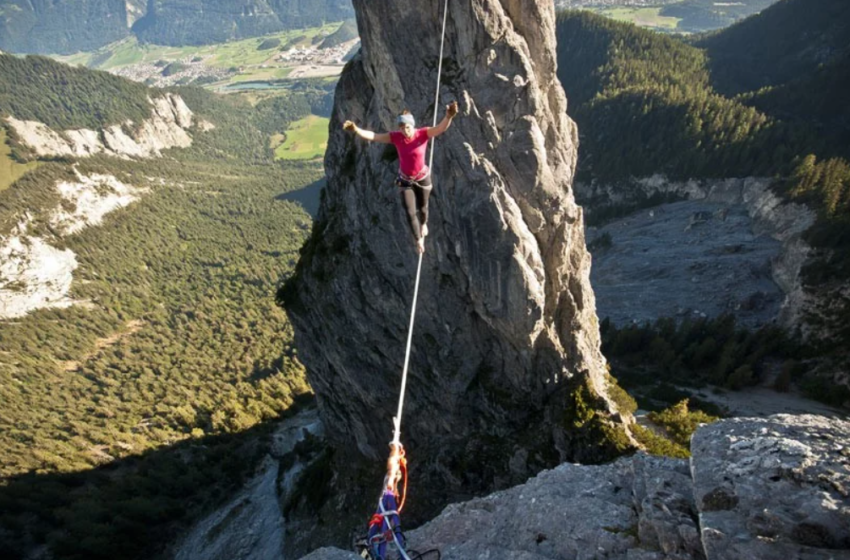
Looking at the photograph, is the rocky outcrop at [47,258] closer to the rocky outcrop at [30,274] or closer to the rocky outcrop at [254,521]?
the rocky outcrop at [30,274]

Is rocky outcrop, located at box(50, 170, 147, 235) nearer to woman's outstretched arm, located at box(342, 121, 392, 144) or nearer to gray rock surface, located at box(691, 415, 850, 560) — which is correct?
woman's outstretched arm, located at box(342, 121, 392, 144)

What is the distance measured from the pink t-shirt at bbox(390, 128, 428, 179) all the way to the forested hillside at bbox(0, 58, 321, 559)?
63.7 meters

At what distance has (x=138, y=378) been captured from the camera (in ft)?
354

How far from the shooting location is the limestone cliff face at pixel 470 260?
24.3m

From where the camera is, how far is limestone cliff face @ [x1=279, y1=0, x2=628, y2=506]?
24297mm

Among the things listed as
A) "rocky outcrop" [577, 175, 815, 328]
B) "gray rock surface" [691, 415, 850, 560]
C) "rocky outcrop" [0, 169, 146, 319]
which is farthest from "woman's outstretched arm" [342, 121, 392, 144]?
"rocky outcrop" [0, 169, 146, 319]

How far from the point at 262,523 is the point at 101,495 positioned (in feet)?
95.2

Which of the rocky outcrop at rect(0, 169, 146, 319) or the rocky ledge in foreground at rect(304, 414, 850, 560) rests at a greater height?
the rocky ledge in foreground at rect(304, 414, 850, 560)

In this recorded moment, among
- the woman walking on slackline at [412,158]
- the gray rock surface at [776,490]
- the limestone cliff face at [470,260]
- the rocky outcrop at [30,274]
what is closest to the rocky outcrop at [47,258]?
the rocky outcrop at [30,274]

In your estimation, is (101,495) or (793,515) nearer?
(793,515)

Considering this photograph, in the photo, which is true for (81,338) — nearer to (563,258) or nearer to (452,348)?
(452,348)

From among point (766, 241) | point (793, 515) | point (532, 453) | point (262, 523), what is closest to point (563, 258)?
point (532, 453)

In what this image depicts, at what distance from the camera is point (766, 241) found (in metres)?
73.7

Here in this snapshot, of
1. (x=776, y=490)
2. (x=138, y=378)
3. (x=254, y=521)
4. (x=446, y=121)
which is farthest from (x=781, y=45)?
(x=138, y=378)
